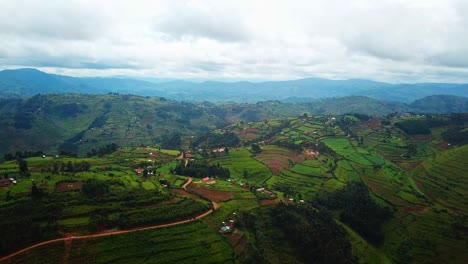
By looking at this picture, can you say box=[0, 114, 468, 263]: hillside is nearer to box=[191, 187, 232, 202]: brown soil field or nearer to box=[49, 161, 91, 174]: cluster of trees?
box=[191, 187, 232, 202]: brown soil field

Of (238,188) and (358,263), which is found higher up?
(238,188)

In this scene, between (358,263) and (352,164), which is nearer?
(358,263)

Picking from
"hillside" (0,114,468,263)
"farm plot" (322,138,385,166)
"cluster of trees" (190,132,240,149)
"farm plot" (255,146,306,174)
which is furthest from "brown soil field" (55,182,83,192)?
"farm plot" (322,138,385,166)

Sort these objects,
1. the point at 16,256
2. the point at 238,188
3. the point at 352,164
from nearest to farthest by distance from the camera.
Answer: the point at 16,256, the point at 238,188, the point at 352,164

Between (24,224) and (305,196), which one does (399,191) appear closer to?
(305,196)

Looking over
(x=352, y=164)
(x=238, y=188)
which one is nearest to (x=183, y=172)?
(x=238, y=188)

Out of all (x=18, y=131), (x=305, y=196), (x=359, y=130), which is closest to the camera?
(x=305, y=196)
